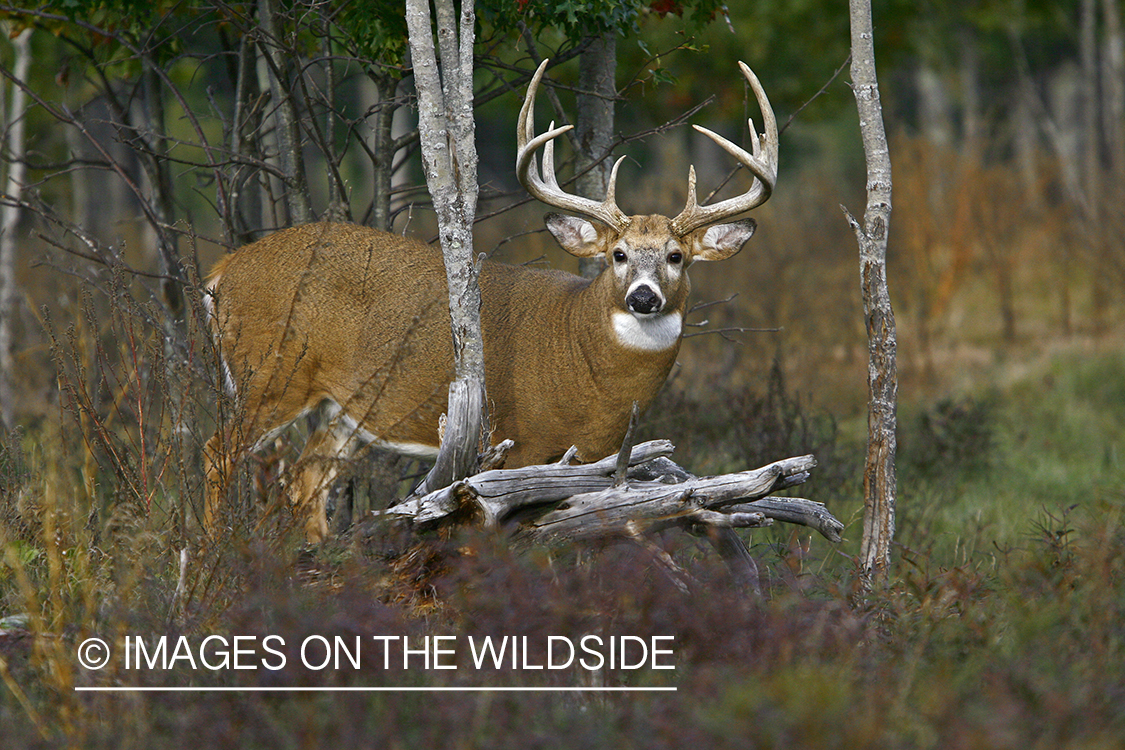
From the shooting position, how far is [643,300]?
482 cm

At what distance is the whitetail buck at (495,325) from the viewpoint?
203 inches

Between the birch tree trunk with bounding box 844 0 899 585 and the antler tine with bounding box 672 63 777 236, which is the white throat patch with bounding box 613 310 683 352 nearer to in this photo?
the antler tine with bounding box 672 63 777 236

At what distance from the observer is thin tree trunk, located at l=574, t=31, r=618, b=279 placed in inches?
230

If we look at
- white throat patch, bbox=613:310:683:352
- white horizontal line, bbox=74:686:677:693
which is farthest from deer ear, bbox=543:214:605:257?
white horizontal line, bbox=74:686:677:693

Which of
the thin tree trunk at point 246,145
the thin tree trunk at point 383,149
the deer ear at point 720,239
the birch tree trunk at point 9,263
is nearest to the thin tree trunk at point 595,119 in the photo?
the deer ear at point 720,239

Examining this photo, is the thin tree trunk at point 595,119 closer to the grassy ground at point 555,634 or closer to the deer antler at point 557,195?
the deer antler at point 557,195

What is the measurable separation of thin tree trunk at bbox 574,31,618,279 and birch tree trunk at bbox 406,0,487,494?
117 centimetres

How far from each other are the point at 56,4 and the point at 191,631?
3.34 m

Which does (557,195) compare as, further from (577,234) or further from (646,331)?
(646,331)

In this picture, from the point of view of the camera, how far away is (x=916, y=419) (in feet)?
30.0

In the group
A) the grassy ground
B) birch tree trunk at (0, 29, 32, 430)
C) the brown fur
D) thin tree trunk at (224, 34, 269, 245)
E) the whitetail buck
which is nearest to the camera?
the grassy ground

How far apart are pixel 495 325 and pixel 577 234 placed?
1.96 feet

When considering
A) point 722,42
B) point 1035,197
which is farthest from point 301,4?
point 722,42

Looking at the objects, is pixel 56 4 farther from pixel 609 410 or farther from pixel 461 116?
pixel 609 410
